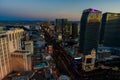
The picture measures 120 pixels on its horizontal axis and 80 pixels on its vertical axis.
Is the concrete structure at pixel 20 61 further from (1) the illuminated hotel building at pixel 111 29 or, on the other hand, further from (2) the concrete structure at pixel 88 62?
(1) the illuminated hotel building at pixel 111 29

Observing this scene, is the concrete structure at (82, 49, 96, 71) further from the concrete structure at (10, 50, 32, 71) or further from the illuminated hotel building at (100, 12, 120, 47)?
the illuminated hotel building at (100, 12, 120, 47)

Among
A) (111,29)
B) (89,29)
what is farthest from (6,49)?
(111,29)

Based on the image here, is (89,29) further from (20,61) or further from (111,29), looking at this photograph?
(20,61)

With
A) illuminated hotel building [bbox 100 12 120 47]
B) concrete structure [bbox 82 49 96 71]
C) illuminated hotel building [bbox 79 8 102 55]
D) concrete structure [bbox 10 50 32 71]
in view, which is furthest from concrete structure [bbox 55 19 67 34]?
concrete structure [bbox 10 50 32 71]

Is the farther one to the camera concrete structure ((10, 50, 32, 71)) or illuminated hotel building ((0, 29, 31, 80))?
concrete structure ((10, 50, 32, 71))

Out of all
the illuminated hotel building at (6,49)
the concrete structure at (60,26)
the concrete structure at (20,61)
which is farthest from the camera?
the concrete structure at (60,26)

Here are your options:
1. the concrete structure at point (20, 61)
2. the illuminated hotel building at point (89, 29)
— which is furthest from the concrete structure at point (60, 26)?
the concrete structure at point (20, 61)

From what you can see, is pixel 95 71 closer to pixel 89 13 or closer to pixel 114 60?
pixel 114 60
